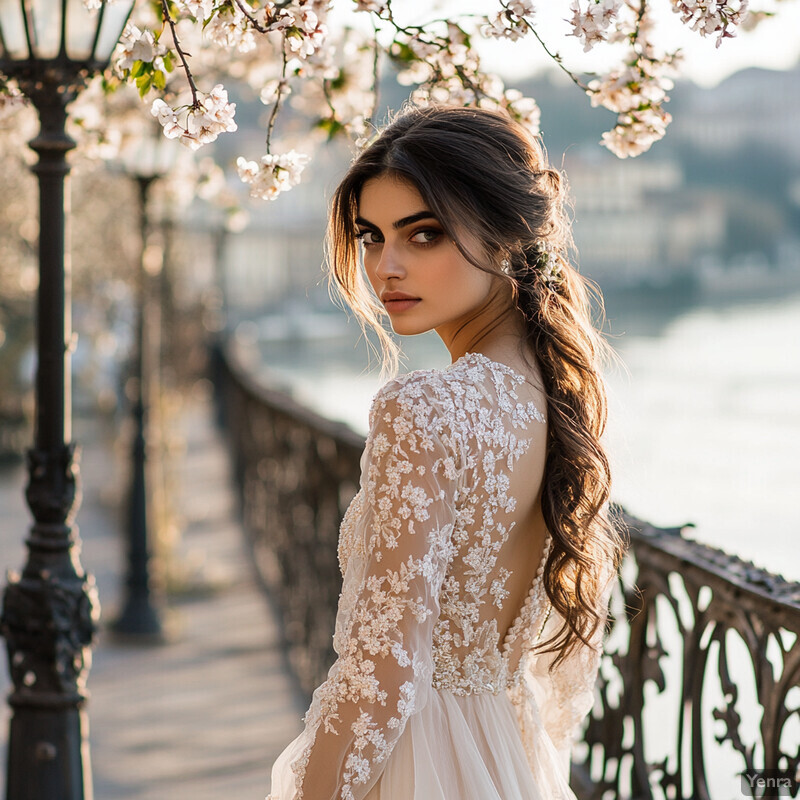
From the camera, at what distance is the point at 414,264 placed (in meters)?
1.85

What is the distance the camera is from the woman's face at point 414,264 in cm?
184

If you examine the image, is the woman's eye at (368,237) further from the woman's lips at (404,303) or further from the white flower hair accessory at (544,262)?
the white flower hair accessory at (544,262)

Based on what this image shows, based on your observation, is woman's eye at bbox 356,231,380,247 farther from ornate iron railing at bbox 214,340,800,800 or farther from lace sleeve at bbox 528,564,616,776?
ornate iron railing at bbox 214,340,800,800

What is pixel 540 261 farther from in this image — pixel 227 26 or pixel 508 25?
pixel 227 26

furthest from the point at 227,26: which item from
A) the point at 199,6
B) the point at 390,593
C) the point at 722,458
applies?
the point at 722,458

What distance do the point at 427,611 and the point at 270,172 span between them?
104 cm

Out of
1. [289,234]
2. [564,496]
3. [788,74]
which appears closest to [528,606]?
[564,496]

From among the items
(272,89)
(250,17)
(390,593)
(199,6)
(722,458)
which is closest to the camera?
(390,593)

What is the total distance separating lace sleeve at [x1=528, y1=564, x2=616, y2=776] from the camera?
2189 millimetres

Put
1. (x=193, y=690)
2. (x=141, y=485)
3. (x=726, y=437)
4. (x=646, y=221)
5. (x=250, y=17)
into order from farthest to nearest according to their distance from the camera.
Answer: (x=646, y=221) < (x=726, y=437) < (x=141, y=485) < (x=193, y=690) < (x=250, y=17)

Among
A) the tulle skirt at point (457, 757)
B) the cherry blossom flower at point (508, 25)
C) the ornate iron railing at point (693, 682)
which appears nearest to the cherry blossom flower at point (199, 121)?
the cherry blossom flower at point (508, 25)

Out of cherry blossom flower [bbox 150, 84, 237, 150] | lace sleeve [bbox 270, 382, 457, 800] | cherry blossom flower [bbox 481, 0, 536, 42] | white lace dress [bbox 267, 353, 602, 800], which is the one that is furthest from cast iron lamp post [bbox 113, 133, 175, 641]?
lace sleeve [bbox 270, 382, 457, 800]

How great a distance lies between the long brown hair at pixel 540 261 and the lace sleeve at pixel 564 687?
9 cm

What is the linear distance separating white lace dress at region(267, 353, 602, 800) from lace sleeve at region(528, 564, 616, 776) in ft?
0.88
